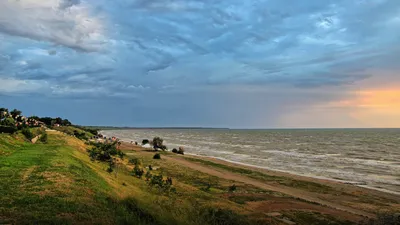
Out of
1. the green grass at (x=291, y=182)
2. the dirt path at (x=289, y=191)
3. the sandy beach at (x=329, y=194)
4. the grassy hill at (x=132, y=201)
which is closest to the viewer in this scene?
the grassy hill at (x=132, y=201)

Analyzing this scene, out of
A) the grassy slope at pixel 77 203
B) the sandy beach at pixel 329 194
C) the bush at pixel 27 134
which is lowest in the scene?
the sandy beach at pixel 329 194

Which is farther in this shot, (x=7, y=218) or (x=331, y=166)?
(x=331, y=166)

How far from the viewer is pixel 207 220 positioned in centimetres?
1348

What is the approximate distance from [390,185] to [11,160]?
3829 centimetres

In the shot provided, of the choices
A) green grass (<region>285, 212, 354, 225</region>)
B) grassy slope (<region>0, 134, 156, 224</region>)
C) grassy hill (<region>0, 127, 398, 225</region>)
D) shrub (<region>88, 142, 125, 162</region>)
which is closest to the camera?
grassy slope (<region>0, 134, 156, 224</region>)

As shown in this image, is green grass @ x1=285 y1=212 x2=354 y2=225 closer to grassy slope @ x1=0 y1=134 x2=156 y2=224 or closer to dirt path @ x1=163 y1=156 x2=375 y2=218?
dirt path @ x1=163 y1=156 x2=375 y2=218

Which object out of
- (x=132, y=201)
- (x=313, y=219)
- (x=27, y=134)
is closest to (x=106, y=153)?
(x=27, y=134)

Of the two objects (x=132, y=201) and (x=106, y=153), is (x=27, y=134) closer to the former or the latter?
(x=106, y=153)

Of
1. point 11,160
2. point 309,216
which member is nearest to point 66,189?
point 11,160

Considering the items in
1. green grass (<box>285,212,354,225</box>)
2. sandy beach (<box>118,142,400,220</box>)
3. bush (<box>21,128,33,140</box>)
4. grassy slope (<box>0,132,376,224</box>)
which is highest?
bush (<box>21,128,33,140</box>)

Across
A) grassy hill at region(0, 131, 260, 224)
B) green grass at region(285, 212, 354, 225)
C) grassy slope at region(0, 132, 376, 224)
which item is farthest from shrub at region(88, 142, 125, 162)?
green grass at region(285, 212, 354, 225)

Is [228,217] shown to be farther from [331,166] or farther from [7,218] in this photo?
[331,166]

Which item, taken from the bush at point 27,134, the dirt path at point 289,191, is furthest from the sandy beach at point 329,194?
the bush at point 27,134

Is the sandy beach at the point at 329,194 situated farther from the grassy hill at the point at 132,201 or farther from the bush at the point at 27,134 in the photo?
the bush at the point at 27,134
